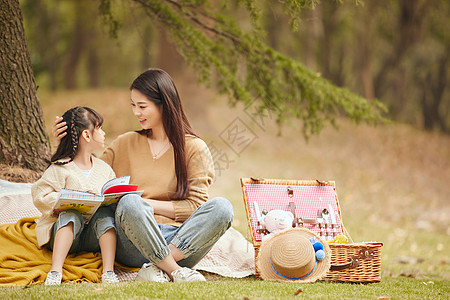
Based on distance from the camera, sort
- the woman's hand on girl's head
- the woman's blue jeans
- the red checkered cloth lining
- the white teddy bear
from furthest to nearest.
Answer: the red checkered cloth lining
the white teddy bear
the woman's hand on girl's head
the woman's blue jeans

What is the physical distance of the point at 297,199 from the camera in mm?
4023

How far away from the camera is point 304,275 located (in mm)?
3338

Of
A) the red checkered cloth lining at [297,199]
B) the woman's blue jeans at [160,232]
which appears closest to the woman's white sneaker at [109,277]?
the woman's blue jeans at [160,232]

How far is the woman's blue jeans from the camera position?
304 centimetres

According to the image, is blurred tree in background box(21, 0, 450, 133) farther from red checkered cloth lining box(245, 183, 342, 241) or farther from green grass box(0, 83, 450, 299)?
red checkered cloth lining box(245, 183, 342, 241)

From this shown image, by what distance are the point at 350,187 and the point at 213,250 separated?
269 inches

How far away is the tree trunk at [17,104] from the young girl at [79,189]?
1.24 m

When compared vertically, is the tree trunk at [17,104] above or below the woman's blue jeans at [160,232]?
above

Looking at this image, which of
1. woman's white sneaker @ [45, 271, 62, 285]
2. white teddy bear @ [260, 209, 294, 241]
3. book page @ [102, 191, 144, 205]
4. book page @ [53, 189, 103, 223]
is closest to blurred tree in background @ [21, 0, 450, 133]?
white teddy bear @ [260, 209, 294, 241]

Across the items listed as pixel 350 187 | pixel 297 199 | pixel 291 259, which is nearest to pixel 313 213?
pixel 297 199

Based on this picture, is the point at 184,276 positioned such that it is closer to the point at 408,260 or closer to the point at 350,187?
the point at 408,260

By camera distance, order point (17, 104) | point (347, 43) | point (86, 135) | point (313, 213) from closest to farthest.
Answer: point (86, 135), point (313, 213), point (17, 104), point (347, 43)

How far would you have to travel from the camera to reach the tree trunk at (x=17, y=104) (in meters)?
4.35

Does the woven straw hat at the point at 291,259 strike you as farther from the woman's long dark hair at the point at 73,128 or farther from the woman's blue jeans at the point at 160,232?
the woman's long dark hair at the point at 73,128
